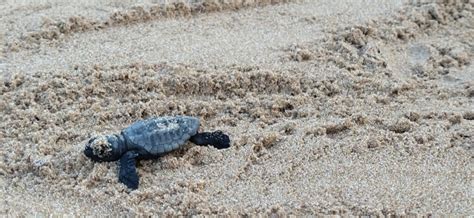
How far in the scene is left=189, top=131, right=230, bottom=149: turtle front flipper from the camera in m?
2.38

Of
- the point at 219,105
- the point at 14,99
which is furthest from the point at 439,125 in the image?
the point at 14,99

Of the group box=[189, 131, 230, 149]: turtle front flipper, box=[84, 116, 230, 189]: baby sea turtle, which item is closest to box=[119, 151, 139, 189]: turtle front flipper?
box=[84, 116, 230, 189]: baby sea turtle

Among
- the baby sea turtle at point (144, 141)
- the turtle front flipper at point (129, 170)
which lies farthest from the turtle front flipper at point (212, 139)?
the turtle front flipper at point (129, 170)

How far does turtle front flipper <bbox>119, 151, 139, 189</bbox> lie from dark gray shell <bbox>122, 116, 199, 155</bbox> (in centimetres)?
5

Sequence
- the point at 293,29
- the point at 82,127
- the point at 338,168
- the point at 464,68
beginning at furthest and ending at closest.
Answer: the point at 293,29 < the point at 464,68 < the point at 82,127 < the point at 338,168

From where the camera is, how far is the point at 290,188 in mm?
Answer: 2195

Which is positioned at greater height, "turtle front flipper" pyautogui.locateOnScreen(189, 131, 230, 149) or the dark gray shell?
the dark gray shell

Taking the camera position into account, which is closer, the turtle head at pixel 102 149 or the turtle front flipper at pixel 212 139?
the turtle head at pixel 102 149

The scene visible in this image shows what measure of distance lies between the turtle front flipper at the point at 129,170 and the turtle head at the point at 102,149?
0.12ft

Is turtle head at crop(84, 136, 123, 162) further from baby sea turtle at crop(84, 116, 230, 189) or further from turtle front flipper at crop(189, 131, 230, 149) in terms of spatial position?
turtle front flipper at crop(189, 131, 230, 149)

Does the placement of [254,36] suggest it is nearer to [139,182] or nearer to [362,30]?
[362,30]

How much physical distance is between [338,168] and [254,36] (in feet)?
3.68

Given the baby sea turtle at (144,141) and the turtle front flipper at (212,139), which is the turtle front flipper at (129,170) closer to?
the baby sea turtle at (144,141)

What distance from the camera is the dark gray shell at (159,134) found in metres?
2.28
